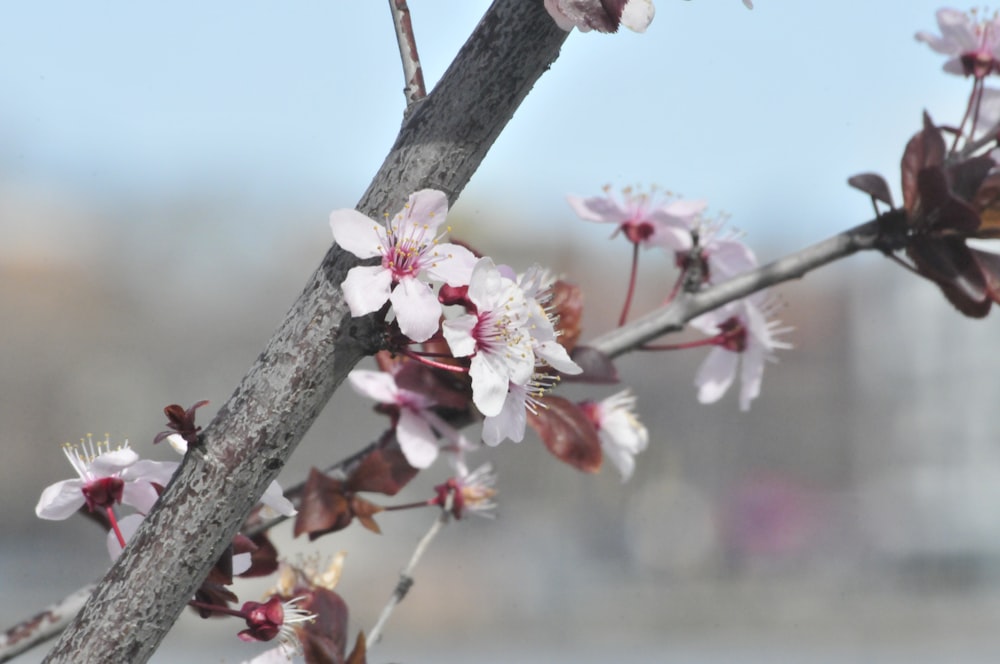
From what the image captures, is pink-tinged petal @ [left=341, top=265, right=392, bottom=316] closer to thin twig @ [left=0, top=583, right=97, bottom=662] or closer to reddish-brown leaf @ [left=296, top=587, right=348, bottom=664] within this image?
reddish-brown leaf @ [left=296, top=587, right=348, bottom=664]

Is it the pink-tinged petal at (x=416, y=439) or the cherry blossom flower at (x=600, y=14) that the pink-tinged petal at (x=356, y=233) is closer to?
the cherry blossom flower at (x=600, y=14)

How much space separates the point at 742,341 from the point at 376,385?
32 centimetres

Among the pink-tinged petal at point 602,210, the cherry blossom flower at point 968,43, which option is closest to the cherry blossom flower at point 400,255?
the pink-tinged petal at point 602,210

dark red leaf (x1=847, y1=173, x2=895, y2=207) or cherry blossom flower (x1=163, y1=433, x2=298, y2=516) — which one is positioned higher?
dark red leaf (x1=847, y1=173, x2=895, y2=207)

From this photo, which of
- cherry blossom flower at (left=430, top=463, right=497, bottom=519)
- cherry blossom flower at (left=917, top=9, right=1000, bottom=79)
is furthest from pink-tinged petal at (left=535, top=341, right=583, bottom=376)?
cherry blossom flower at (left=917, top=9, right=1000, bottom=79)

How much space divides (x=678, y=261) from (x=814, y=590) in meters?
9.89

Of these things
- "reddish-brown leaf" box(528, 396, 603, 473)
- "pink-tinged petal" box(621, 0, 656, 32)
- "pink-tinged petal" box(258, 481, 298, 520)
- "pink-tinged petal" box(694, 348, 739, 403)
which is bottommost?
"pink-tinged petal" box(258, 481, 298, 520)

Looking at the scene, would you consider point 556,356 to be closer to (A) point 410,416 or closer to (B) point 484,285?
(B) point 484,285

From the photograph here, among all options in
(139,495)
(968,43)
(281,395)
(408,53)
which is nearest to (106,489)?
(139,495)

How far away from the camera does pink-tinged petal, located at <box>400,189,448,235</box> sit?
1.62ft

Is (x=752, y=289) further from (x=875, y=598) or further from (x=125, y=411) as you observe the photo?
(x=875, y=598)

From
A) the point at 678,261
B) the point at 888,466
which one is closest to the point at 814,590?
the point at 888,466

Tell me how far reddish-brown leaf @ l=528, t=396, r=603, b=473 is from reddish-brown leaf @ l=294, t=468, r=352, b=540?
16 cm

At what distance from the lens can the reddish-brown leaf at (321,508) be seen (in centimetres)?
83
